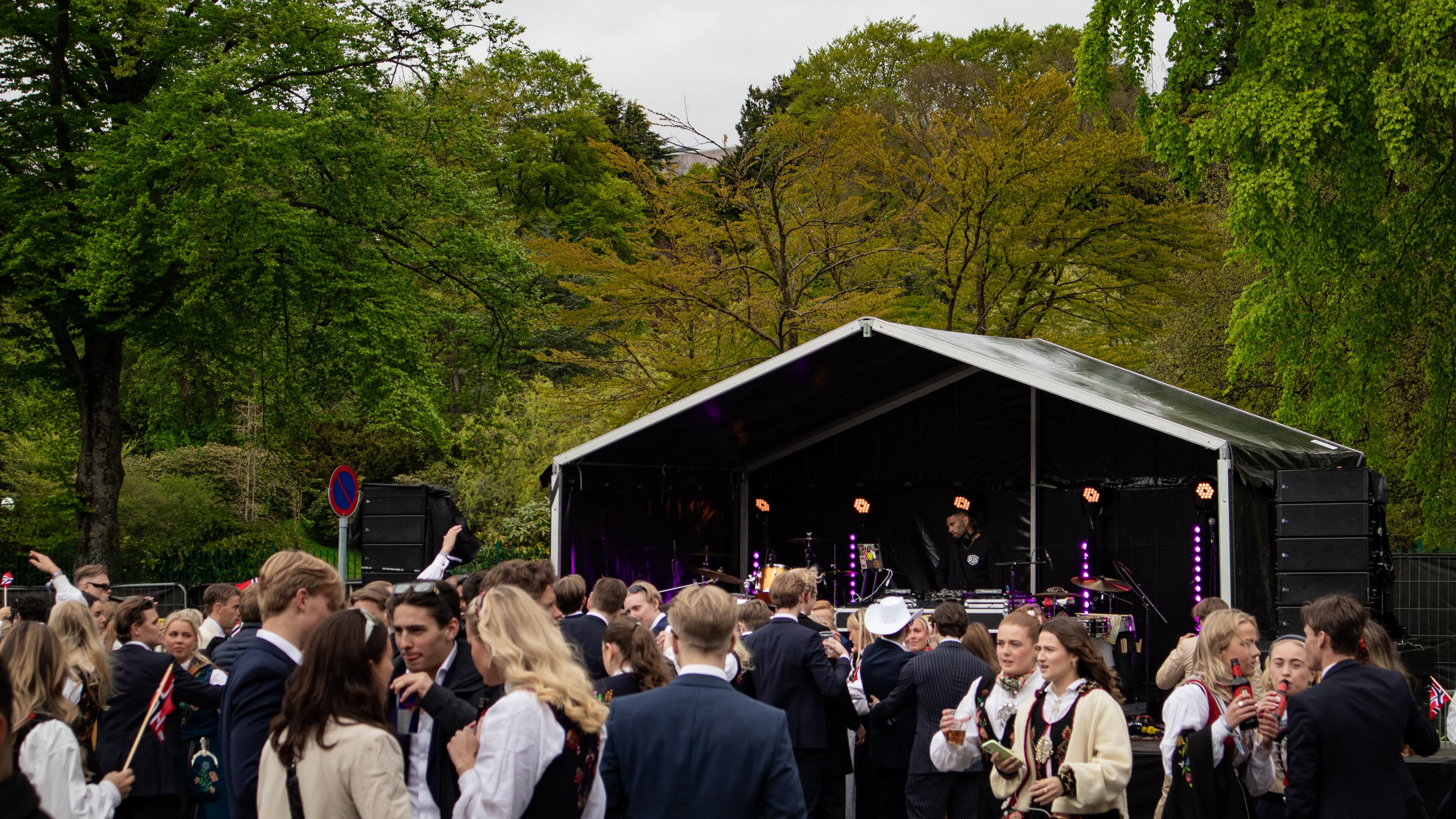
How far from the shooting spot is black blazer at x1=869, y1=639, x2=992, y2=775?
589 cm

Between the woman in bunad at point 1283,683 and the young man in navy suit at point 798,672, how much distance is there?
1989mm

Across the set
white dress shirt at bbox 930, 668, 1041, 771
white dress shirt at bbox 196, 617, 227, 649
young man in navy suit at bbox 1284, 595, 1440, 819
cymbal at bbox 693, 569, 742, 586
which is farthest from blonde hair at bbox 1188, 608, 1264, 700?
cymbal at bbox 693, 569, 742, 586

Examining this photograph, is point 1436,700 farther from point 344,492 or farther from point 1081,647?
point 344,492

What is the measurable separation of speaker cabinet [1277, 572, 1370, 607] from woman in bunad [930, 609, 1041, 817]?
522 centimetres

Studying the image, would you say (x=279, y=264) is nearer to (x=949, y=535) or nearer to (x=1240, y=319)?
(x=949, y=535)

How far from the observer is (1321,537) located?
9133 mm

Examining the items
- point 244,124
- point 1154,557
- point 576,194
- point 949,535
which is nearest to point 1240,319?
point 1154,557

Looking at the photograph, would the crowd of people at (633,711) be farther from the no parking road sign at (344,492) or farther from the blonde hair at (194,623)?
the no parking road sign at (344,492)

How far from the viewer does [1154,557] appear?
14.3m

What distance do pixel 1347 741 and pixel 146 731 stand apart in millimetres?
4687

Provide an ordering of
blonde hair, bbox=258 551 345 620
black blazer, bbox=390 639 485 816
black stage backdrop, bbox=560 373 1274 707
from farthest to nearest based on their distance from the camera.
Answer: black stage backdrop, bbox=560 373 1274 707
blonde hair, bbox=258 551 345 620
black blazer, bbox=390 639 485 816

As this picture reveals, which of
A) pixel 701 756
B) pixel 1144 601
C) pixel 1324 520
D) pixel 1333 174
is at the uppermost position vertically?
pixel 1333 174

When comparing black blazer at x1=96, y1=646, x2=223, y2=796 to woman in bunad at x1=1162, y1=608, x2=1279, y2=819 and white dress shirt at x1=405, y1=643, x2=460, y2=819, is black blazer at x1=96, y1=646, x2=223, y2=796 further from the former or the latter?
woman in bunad at x1=1162, y1=608, x2=1279, y2=819

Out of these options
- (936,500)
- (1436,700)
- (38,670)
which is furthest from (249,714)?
(936,500)
